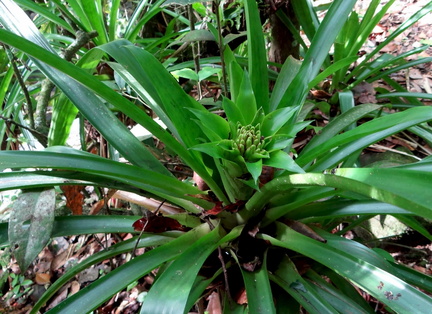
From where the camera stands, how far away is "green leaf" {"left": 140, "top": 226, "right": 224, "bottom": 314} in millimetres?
535

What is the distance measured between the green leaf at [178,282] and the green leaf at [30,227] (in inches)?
10.4

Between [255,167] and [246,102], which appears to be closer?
[255,167]

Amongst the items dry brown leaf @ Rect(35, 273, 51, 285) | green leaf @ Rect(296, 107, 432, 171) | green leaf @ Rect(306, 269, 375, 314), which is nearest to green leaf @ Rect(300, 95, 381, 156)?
green leaf @ Rect(296, 107, 432, 171)

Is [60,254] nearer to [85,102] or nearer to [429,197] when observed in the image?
[85,102]

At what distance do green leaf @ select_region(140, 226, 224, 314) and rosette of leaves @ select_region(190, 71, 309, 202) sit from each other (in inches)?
6.0

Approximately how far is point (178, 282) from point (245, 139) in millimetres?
299

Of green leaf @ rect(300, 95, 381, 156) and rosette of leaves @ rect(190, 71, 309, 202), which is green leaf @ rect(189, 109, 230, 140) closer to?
rosette of leaves @ rect(190, 71, 309, 202)

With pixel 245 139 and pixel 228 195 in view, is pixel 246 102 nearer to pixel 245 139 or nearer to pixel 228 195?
pixel 245 139

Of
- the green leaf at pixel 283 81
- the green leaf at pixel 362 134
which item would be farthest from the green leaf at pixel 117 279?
the green leaf at pixel 283 81

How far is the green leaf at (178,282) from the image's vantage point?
53 cm

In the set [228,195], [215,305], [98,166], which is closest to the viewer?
[98,166]

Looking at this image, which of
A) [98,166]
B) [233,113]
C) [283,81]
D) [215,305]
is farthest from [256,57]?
[215,305]

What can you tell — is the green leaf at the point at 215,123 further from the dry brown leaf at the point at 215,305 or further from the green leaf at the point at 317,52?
the dry brown leaf at the point at 215,305

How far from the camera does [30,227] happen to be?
688 mm
